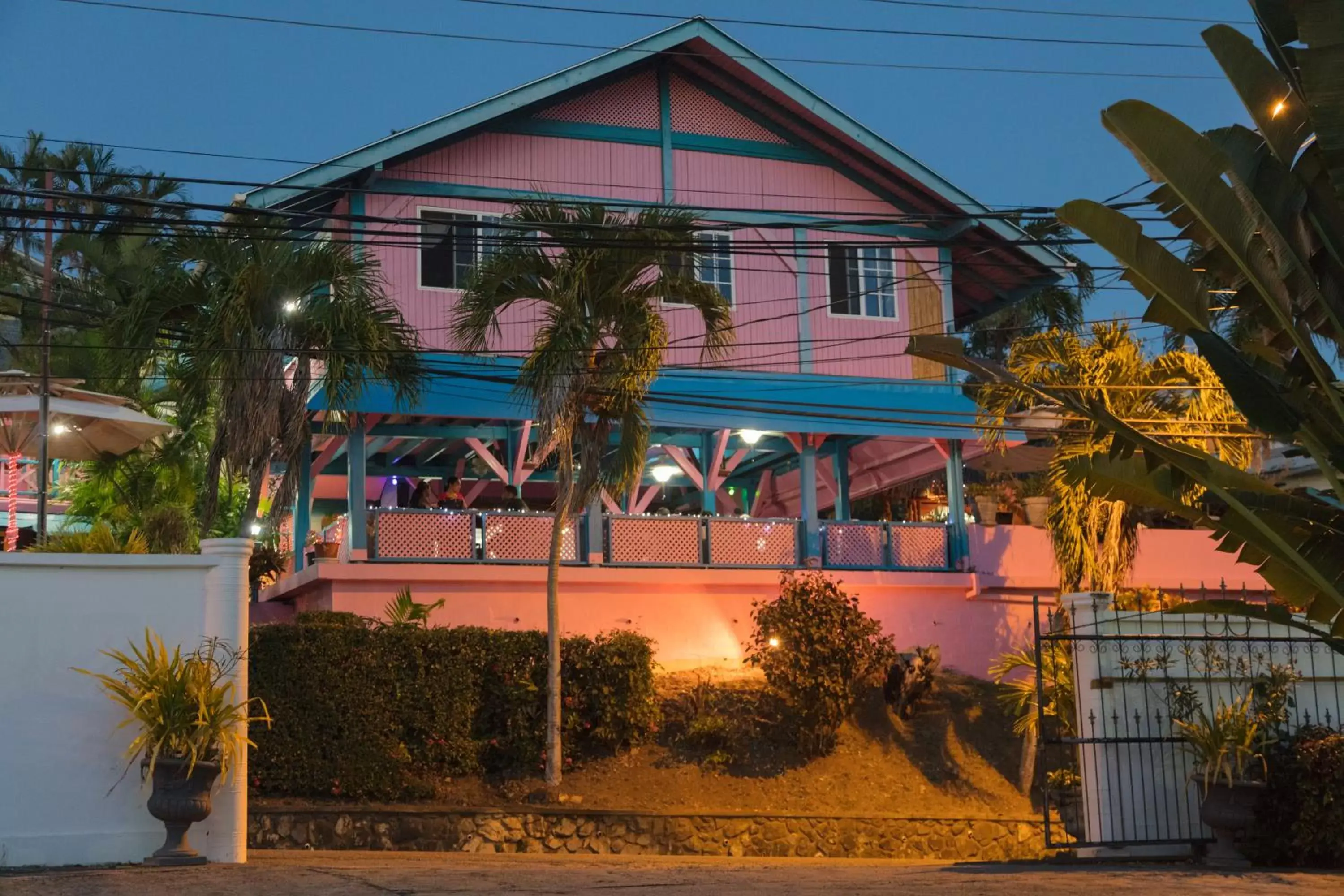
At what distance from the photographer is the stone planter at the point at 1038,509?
24.7 metres

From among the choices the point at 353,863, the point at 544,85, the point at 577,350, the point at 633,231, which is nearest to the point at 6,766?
the point at 353,863

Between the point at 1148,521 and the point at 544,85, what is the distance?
42.8 ft

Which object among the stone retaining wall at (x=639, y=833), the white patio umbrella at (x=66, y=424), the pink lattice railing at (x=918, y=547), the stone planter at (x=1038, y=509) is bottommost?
the stone retaining wall at (x=639, y=833)

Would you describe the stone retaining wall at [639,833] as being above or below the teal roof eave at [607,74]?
below

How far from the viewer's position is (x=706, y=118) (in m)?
25.3

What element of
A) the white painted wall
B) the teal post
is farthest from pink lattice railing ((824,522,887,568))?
the white painted wall

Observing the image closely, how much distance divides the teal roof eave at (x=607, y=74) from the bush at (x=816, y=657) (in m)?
5.62

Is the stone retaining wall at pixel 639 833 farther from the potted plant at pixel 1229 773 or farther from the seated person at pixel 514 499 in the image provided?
the seated person at pixel 514 499

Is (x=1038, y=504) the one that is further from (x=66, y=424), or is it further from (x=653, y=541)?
(x=66, y=424)

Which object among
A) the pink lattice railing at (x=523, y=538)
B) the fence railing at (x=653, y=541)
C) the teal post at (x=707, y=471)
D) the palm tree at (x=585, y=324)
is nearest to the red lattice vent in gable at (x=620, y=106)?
the teal post at (x=707, y=471)

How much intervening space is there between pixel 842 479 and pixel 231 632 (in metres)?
14.7

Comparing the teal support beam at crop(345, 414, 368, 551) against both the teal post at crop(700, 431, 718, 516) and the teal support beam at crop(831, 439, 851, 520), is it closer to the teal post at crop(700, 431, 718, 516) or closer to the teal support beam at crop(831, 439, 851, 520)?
the teal post at crop(700, 431, 718, 516)

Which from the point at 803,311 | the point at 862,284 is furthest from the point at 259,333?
the point at 862,284

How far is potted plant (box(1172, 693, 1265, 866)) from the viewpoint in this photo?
13.5 meters
